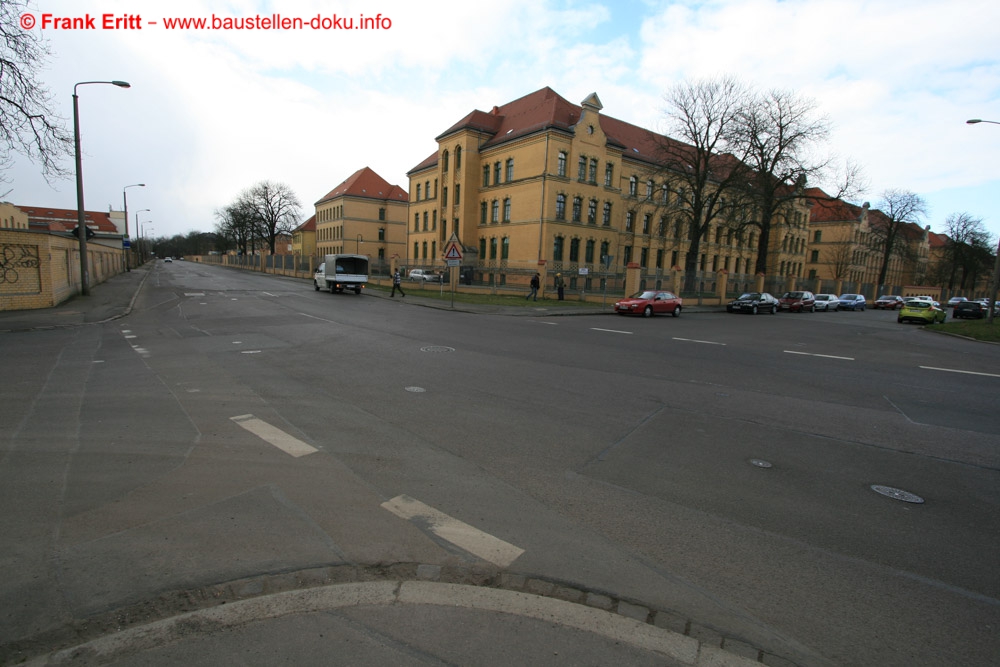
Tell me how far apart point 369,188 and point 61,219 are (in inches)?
2264

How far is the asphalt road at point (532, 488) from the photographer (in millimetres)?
2982

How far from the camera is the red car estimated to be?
26.3 m

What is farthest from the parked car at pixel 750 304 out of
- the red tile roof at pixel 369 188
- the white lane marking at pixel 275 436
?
the red tile roof at pixel 369 188

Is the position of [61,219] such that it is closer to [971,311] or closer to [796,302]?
[796,302]

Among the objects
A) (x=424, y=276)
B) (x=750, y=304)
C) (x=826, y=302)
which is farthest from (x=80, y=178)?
(x=826, y=302)

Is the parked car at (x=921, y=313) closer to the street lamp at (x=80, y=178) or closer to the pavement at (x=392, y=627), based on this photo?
the pavement at (x=392, y=627)

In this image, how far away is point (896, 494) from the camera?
4602 millimetres

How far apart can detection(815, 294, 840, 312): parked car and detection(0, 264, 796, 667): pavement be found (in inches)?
1878

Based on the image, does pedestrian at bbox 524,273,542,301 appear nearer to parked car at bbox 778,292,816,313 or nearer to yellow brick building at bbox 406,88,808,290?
yellow brick building at bbox 406,88,808,290

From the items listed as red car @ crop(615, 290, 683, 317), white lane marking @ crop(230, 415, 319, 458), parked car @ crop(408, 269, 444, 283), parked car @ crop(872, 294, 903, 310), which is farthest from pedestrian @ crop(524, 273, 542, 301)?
parked car @ crop(872, 294, 903, 310)

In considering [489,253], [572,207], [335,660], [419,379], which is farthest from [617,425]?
[489,253]

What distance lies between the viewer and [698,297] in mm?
38594

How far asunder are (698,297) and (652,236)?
58.3 feet

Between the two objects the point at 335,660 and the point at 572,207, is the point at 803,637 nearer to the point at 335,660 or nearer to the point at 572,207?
the point at 335,660
